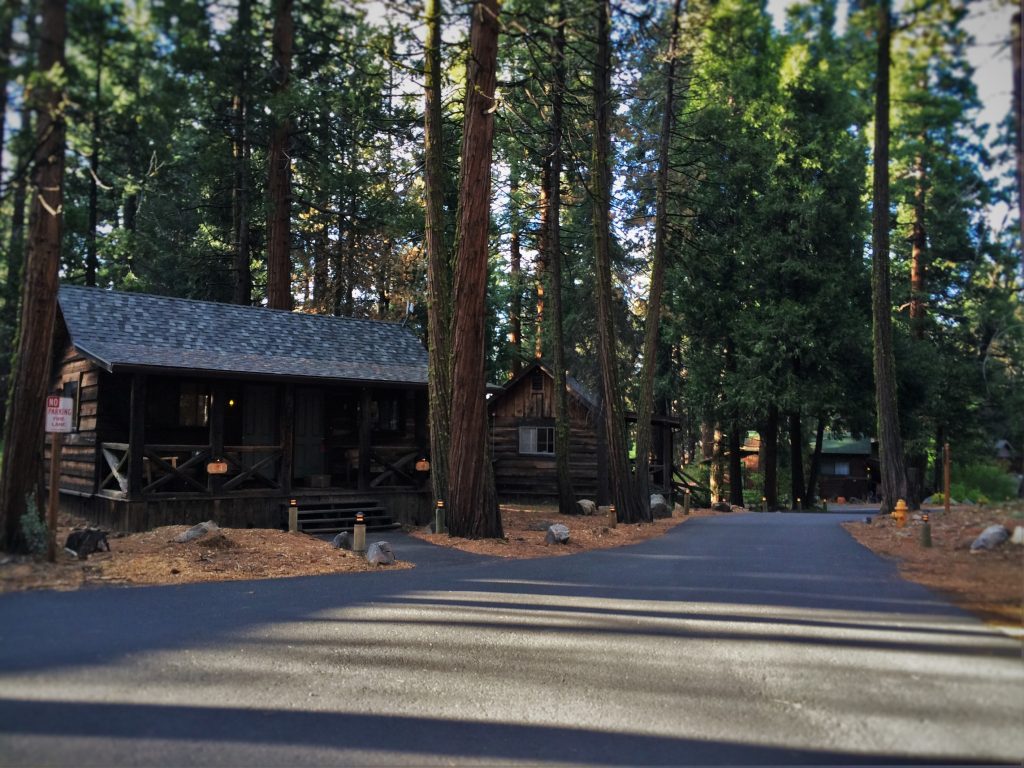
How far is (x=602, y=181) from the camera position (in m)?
20.4

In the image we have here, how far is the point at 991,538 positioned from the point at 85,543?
11.4 m

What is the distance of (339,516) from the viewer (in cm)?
1786

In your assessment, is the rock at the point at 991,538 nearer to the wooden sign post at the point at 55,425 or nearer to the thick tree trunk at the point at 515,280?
the wooden sign post at the point at 55,425

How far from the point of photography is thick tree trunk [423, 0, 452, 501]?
52.2ft

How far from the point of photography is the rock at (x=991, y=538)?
6.83 metres

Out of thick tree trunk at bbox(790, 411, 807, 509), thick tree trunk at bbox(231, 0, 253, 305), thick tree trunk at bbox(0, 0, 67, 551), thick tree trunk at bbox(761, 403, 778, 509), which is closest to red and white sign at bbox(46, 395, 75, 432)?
thick tree trunk at bbox(0, 0, 67, 551)

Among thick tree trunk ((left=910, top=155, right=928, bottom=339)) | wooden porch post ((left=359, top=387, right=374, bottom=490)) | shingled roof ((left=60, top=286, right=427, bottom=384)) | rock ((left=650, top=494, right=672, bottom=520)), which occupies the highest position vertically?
thick tree trunk ((left=910, top=155, right=928, bottom=339))

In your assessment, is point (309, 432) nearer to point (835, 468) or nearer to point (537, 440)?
point (537, 440)

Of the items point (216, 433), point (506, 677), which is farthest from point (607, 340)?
point (506, 677)

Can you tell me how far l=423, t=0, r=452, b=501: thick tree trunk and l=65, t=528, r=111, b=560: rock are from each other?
247 inches

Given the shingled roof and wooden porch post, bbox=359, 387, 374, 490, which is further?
wooden porch post, bbox=359, 387, 374, 490

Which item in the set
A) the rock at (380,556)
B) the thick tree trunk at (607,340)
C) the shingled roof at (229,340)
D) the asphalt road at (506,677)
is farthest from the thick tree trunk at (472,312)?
the thick tree trunk at (607,340)

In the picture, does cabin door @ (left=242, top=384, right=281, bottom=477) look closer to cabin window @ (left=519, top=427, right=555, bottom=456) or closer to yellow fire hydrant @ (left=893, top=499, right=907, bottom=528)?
cabin window @ (left=519, top=427, right=555, bottom=456)

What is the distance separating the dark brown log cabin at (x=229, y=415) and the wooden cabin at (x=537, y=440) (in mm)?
7602
